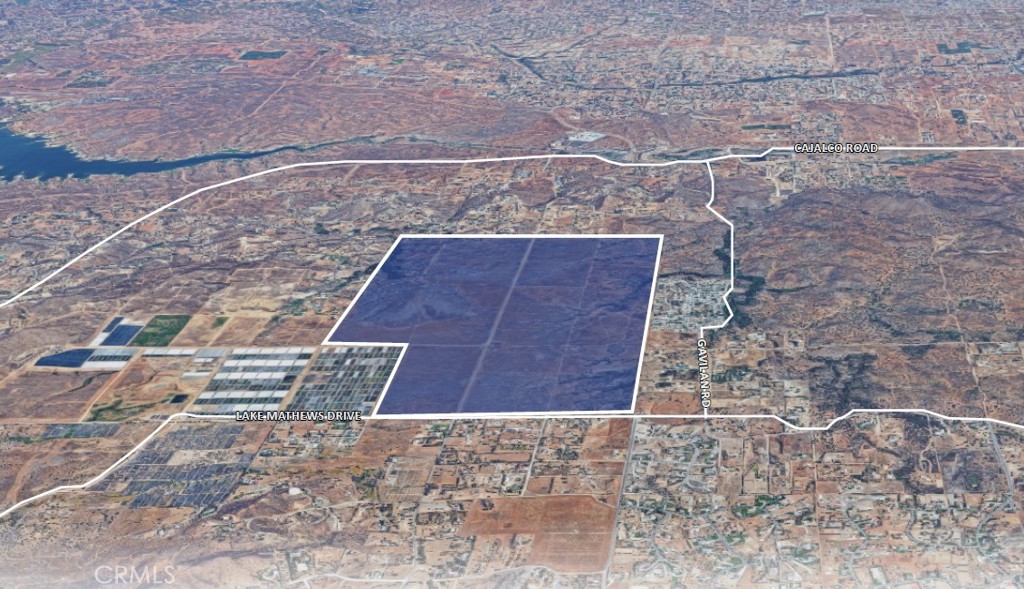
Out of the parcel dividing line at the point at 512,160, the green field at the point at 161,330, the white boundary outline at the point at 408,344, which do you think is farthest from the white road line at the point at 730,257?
the green field at the point at 161,330

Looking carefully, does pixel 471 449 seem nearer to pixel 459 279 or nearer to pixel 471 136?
pixel 459 279

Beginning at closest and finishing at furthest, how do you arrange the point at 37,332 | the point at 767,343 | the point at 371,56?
the point at 767,343, the point at 37,332, the point at 371,56

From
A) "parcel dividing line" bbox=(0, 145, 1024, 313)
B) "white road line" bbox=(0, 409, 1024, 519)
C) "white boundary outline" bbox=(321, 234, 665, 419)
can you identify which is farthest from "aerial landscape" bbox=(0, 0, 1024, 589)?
"parcel dividing line" bbox=(0, 145, 1024, 313)

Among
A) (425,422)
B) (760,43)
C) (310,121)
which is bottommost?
(760,43)

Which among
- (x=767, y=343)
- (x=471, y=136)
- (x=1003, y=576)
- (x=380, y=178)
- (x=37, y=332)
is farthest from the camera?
(x=471, y=136)

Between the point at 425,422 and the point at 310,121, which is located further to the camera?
the point at 310,121

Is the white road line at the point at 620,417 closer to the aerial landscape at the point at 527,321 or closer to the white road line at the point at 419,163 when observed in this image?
the aerial landscape at the point at 527,321

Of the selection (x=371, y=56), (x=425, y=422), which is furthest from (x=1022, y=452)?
(x=371, y=56)
